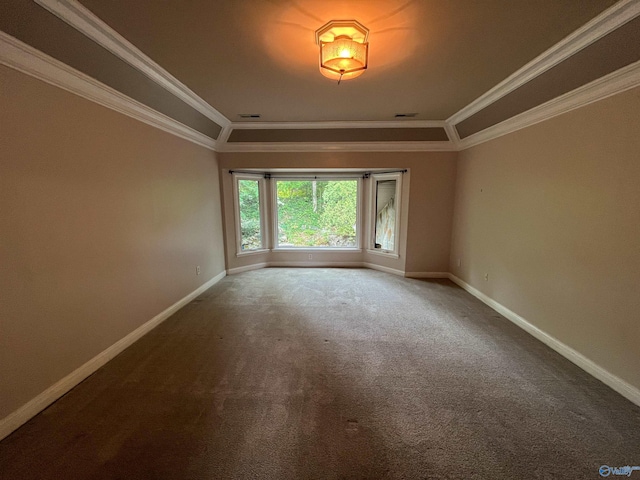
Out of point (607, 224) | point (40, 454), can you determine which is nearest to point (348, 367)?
point (40, 454)

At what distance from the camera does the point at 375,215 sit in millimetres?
5188

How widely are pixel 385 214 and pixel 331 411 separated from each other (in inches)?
154

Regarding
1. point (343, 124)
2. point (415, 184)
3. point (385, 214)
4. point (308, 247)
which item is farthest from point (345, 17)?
point (308, 247)

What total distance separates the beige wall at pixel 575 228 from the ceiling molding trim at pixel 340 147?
1036 mm

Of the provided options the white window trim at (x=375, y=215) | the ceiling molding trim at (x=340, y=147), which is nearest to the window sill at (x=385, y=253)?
the white window trim at (x=375, y=215)

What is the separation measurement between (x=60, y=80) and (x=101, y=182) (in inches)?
28.9

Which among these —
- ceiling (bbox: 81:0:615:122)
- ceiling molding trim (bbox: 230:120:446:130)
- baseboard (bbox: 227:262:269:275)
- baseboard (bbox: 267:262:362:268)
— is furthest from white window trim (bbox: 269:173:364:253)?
ceiling (bbox: 81:0:615:122)

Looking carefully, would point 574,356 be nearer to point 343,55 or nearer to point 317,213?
point 343,55

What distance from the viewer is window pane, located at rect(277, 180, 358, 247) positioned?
5.25 metres

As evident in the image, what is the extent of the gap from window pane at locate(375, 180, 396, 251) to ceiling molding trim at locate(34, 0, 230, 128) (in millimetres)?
3418

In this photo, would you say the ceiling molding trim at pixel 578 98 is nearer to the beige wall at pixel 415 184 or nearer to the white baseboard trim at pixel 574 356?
the beige wall at pixel 415 184

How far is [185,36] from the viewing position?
5.97 ft

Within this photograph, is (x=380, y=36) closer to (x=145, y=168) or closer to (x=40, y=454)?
(x=145, y=168)

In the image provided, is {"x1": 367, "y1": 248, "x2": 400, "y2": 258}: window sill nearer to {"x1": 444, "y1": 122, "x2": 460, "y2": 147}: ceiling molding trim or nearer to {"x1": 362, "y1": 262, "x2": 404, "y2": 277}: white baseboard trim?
{"x1": 362, "y1": 262, "x2": 404, "y2": 277}: white baseboard trim
